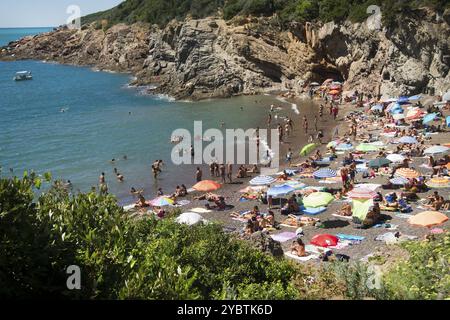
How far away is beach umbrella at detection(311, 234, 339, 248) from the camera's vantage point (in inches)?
669

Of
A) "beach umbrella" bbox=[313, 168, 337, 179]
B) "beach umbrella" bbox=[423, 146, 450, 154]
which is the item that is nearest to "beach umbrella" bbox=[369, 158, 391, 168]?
"beach umbrella" bbox=[423, 146, 450, 154]

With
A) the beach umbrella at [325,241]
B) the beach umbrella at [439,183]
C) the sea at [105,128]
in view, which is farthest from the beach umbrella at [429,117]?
the beach umbrella at [325,241]

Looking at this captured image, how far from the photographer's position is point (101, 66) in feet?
313

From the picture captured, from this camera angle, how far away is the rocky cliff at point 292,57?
40.8 metres

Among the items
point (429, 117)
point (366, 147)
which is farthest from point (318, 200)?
point (429, 117)

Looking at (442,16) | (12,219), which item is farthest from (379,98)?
(12,219)

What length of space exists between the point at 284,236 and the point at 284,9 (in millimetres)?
46045

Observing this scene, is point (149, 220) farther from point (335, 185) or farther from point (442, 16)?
point (442, 16)

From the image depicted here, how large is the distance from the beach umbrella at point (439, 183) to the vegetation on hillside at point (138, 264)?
458 inches

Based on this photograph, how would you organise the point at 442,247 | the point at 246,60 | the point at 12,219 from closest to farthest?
the point at 12,219 → the point at 442,247 → the point at 246,60

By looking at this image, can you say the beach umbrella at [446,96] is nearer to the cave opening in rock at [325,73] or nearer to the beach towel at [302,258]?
the cave opening in rock at [325,73]

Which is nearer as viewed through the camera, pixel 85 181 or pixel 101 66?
pixel 85 181

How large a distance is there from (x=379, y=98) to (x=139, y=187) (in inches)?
1012

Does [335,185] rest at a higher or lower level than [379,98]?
lower
